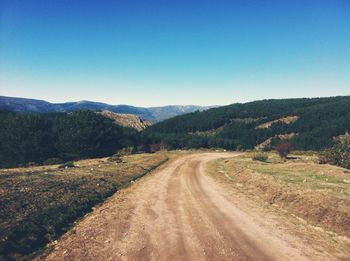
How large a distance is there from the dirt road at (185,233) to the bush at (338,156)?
25881mm

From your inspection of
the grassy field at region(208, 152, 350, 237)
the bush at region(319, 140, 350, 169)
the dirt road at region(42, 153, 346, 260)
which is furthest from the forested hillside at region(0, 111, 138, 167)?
the bush at region(319, 140, 350, 169)

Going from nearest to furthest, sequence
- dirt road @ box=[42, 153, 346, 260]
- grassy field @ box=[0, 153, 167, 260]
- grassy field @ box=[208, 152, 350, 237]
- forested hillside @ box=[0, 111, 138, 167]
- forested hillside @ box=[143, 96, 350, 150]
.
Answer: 1. dirt road @ box=[42, 153, 346, 260]
2. grassy field @ box=[0, 153, 167, 260]
3. grassy field @ box=[208, 152, 350, 237]
4. forested hillside @ box=[0, 111, 138, 167]
5. forested hillside @ box=[143, 96, 350, 150]

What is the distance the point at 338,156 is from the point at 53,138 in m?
65.0

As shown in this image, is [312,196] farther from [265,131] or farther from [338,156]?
[265,131]

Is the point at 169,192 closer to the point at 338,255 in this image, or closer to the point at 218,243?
the point at 218,243

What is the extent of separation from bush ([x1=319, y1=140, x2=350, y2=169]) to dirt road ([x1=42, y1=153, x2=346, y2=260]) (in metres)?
25.9

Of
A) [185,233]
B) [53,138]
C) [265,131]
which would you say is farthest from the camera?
[265,131]

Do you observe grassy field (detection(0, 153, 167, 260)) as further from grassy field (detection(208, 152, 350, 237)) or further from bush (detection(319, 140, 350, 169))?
bush (detection(319, 140, 350, 169))

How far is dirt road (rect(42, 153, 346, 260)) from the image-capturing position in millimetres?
13789

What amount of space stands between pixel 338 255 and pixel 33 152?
2809 inches

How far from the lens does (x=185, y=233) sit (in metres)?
16.6

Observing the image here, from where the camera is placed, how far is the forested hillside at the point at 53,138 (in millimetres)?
71500

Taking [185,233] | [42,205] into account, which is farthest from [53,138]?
[185,233]

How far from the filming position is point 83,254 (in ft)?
45.2
